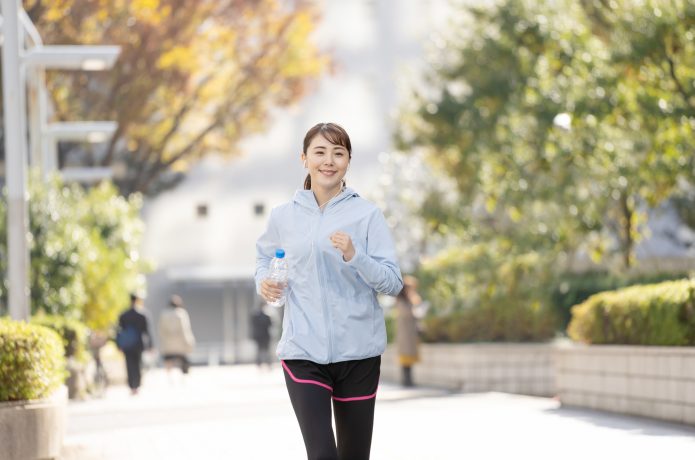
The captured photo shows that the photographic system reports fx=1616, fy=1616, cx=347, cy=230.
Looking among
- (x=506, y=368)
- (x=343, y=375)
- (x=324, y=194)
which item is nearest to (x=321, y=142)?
(x=324, y=194)

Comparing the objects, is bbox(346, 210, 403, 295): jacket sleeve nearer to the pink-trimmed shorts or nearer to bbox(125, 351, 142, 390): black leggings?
the pink-trimmed shorts

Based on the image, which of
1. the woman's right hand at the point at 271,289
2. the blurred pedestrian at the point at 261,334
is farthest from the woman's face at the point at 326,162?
the blurred pedestrian at the point at 261,334

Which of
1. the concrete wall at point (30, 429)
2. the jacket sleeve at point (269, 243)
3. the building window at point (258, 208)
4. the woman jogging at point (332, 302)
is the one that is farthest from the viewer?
the building window at point (258, 208)

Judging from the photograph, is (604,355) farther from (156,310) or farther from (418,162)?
(156,310)

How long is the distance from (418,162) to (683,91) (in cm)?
2543

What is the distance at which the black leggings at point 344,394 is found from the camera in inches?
266

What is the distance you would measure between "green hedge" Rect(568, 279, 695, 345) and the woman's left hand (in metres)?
8.56

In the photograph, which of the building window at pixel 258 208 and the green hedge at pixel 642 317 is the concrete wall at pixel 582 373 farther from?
the building window at pixel 258 208

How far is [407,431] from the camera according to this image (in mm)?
14352

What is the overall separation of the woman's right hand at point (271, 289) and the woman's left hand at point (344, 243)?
13.6 inches

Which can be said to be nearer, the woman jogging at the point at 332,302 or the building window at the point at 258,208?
the woman jogging at the point at 332,302

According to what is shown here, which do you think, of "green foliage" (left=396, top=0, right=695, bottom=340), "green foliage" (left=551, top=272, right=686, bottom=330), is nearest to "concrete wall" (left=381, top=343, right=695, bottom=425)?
"green foliage" (left=396, top=0, right=695, bottom=340)

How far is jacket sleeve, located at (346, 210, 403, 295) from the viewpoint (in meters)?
6.65

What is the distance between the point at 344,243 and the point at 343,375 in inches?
24.6
